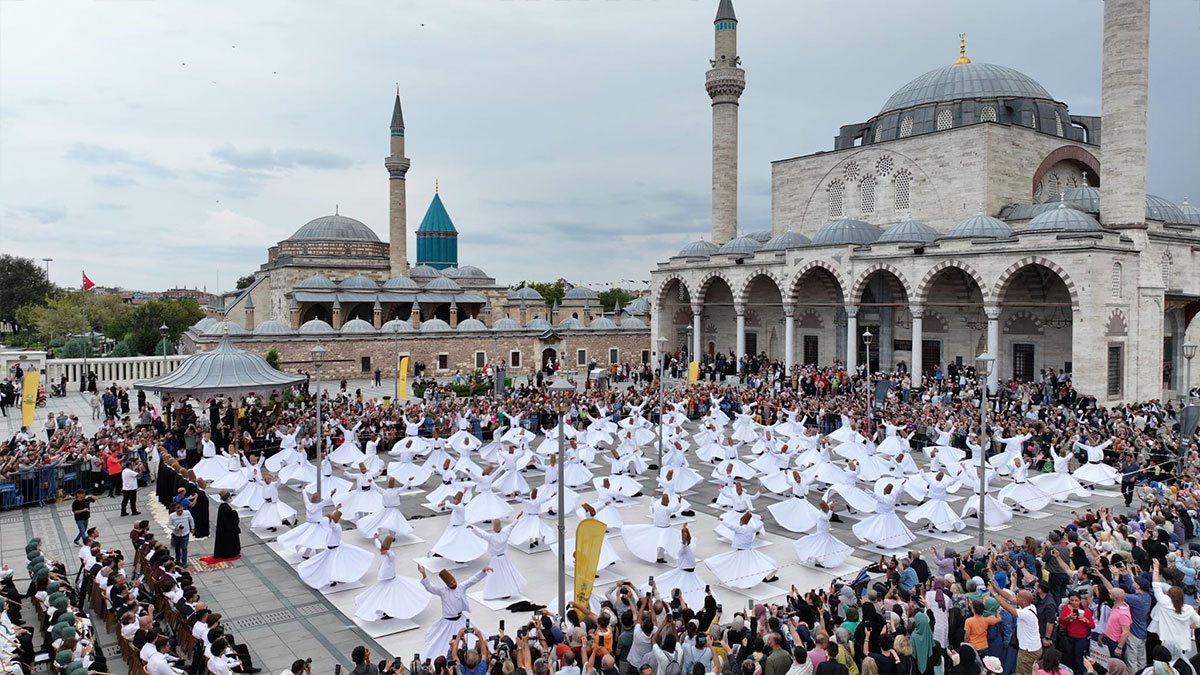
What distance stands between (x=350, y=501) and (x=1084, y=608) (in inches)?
416

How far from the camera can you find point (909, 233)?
3083 centimetres

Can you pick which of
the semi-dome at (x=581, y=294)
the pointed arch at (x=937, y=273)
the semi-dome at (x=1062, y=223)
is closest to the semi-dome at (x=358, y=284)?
the semi-dome at (x=581, y=294)

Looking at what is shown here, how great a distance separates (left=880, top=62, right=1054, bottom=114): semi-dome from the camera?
3562cm

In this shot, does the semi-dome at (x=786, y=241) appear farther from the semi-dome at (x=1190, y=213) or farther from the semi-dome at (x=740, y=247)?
the semi-dome at (x=1190, y=213)

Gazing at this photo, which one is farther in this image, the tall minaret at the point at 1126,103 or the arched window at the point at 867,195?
the arched window at the point at 867,195

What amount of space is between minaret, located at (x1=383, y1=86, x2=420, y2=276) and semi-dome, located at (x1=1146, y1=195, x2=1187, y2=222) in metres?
36.6

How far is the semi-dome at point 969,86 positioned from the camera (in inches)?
1403

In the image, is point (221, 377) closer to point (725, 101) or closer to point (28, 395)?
point (28, 395)

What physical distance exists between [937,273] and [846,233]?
189 inches

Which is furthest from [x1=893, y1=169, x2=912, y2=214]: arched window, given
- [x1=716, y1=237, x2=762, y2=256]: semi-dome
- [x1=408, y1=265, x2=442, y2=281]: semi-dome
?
[x1=408, y1=265, x2=442, y2=281]: semi-dome

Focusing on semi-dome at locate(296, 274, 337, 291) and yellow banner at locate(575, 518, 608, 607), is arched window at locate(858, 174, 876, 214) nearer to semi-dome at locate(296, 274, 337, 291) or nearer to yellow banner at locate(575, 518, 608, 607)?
semi-dome at locate(296, 274, 337, 291)

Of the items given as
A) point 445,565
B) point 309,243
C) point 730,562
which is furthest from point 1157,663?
point 309,243

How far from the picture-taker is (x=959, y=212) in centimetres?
3169

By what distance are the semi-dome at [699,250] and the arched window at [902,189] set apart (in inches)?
343
